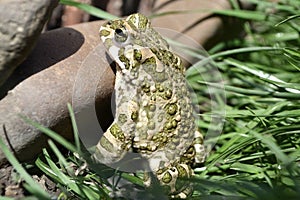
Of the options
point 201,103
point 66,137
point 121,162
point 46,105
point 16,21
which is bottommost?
point 201,103

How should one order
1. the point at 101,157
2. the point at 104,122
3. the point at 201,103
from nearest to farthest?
the point at 101,157, the point at 104,122, the point at 201,103

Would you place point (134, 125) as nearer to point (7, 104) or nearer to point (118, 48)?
point (118, 48)

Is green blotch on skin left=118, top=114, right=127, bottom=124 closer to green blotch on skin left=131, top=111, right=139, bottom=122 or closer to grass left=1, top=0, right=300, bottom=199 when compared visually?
green blotch on skin left=131, top=111, right=139, bottom=122

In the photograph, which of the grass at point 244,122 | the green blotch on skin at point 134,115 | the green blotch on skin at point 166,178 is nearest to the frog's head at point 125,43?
the green blotch on skin at point 134,115

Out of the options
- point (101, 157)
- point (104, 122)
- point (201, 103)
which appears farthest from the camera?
point (201, 103)

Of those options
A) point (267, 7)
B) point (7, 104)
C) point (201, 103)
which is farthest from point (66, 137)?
point (267, 7)

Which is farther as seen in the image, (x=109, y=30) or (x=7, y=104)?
(x=109, y=30)

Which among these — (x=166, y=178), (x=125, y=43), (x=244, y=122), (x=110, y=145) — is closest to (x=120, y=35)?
(x=125, y=43)
